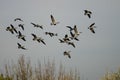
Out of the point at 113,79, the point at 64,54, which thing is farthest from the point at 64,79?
the point at 113,79

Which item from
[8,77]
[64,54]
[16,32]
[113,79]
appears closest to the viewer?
[16,32]

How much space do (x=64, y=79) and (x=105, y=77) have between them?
11.0 metres

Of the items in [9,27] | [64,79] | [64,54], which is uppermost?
[9,27]

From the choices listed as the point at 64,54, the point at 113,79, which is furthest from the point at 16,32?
the point at 113,79

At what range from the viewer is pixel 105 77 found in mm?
28156

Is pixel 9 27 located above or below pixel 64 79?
above

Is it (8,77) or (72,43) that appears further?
(8,77)

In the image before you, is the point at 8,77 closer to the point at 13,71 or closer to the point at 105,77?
the point at 13,71

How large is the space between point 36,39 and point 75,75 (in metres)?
3.96

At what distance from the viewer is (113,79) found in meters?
27.5

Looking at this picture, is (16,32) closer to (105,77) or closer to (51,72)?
(51,72)

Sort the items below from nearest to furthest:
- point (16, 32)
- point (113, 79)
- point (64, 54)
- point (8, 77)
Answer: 1. point (16, 32)
2. point (64, 54)
3. point (8, 77)
4. point (113, 79)

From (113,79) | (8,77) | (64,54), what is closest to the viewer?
(64,54)

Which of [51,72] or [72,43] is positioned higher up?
[72,43]
